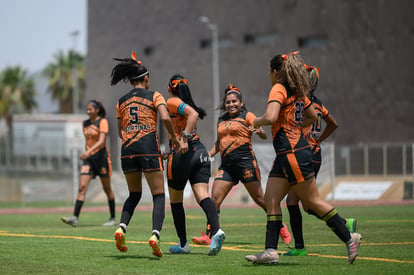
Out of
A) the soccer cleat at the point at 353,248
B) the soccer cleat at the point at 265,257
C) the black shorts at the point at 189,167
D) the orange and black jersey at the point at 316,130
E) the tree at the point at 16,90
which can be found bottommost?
the soccer cleat at the point at 265,257

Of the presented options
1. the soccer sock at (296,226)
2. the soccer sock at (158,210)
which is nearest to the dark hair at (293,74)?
the soccer sock at (296,226)

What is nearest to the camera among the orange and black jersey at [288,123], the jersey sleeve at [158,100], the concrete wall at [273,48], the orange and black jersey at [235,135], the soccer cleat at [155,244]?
the orange and black jersey at [288,123]

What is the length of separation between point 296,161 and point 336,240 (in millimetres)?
3607

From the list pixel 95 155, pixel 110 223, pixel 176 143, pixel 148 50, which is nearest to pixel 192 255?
pixel 176 143

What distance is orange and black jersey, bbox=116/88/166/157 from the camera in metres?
9.98

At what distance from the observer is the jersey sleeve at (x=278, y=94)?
876cm

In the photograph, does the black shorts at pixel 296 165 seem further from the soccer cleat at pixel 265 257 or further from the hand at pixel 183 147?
the hand at pixel 183 147

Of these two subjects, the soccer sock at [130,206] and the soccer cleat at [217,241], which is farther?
the soccer sock at [130,206]

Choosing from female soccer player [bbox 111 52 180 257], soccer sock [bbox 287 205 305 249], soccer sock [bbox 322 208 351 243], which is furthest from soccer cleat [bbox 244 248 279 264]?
female soccer player [bbox 111 52 180 257]

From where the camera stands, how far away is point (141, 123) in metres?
10.0

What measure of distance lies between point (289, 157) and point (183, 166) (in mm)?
2062

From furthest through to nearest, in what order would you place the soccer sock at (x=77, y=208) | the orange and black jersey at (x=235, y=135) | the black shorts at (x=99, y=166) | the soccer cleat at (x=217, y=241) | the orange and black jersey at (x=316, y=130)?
the black shorts at (x=99, y=166), the soccer sock at (x=77, y=208), the orange and black jersey at (x=235, y=135), the orange and black jersey at (x=316, y=130), the soccer cleat at (x=217, y=241)

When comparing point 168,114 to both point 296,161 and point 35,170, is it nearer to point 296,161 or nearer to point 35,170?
point 296,161

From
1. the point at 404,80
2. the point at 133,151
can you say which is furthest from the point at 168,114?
the point at 404,80
